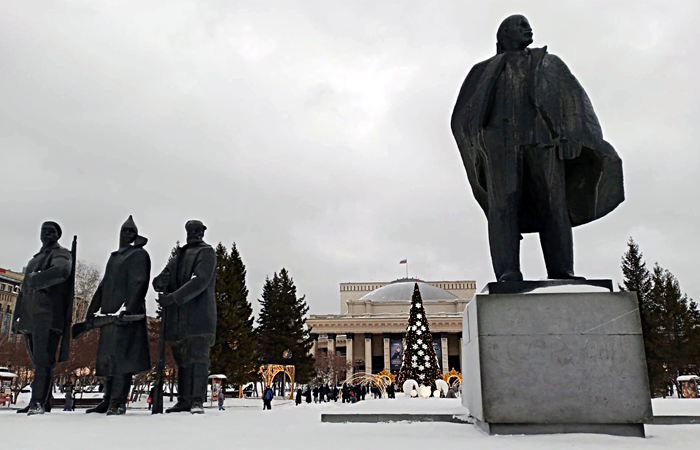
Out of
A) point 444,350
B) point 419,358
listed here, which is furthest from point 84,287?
point 444,350

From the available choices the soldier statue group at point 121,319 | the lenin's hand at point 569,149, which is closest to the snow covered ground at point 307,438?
the soldier statue group at point 121,319

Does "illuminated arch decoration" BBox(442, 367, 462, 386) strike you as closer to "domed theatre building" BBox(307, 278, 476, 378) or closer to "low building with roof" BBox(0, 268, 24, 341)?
"domed theatre building" BBox(307, 278, 476, 378)

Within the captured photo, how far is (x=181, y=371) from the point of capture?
7.16m

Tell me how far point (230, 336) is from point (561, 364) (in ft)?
119

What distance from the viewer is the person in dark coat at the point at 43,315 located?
685 centimetres

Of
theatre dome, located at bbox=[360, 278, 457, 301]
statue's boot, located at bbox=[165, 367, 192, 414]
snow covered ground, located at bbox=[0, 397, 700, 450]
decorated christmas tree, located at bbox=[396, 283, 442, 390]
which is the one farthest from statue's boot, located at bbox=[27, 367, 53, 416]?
theatre dome, located at bbox=[360, 278, 457, 301]

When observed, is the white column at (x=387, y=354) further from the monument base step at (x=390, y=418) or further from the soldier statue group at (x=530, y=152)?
the soldier statue group at (x=530, y=152)

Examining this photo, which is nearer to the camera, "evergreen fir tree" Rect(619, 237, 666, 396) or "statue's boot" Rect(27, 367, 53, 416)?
"statue's boot" Rect(27, 367, 53, 416)

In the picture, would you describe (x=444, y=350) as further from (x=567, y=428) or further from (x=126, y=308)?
(x=567, y=428)

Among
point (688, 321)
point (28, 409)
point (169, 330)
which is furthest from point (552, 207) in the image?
point (688, 321)

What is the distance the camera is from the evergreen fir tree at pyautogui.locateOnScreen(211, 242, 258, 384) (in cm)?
3775

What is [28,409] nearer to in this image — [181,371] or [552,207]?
[181,371]

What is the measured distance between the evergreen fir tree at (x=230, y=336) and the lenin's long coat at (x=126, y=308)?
3083cm

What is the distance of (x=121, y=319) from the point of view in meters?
6.58
